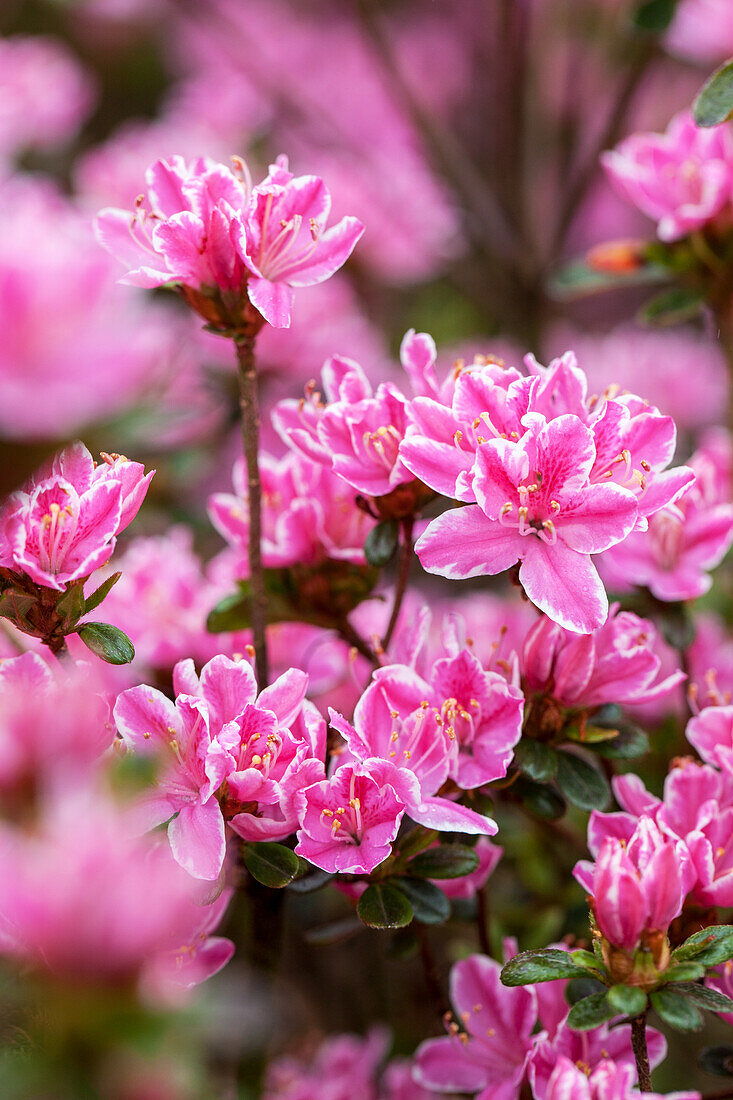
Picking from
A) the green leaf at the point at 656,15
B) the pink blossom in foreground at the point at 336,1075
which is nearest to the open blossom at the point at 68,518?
the pink blossom in foreground at the point at 336,1075

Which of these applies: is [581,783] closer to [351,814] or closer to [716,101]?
[351,814]

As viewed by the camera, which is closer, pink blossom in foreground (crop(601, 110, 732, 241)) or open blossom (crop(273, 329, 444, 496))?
open blossom (crop(273, 329, 444, 496))

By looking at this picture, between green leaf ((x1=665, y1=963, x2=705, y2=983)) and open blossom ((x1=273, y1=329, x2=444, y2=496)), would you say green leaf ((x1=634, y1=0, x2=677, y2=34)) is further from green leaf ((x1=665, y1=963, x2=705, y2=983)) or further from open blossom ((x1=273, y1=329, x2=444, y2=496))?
green leaf ((x1=665, y1=963, x2=705, y2=983))

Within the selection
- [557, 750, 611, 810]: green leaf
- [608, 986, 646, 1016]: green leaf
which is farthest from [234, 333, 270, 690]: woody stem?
[608, 986, 646, 1016]: green leaf

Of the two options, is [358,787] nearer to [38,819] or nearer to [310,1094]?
[38,819]

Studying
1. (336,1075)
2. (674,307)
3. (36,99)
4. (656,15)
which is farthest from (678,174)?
(36,99)

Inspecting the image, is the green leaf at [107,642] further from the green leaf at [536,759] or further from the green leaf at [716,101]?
the green leaf at [716,101]

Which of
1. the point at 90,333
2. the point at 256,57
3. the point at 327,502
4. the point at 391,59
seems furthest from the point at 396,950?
the point at 256,57

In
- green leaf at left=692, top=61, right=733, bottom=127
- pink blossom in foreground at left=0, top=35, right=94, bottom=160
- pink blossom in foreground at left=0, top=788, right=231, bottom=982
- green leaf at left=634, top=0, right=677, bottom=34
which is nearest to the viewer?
pink blossom in foreground at left=0, top=788, right=231, bottom=982
